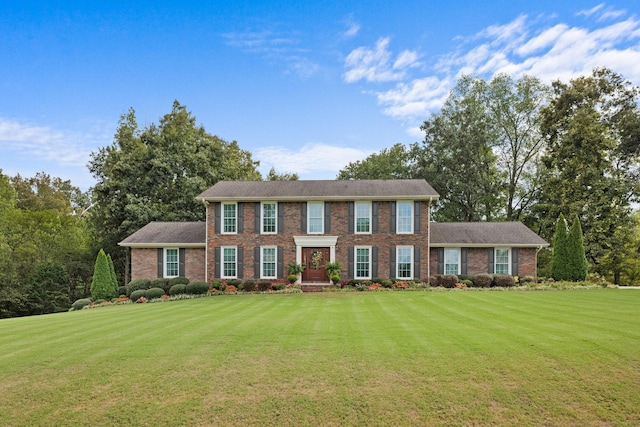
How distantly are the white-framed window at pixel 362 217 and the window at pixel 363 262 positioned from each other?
1046 millimetres

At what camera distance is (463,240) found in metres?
22.8

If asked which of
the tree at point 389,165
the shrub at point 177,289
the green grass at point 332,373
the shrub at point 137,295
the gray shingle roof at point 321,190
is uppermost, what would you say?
the tree at point 389,165

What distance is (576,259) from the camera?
21.6 metres

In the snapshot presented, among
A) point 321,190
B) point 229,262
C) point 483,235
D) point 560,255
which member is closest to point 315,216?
point 321,190

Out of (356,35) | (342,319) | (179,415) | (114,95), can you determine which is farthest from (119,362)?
(114,95)

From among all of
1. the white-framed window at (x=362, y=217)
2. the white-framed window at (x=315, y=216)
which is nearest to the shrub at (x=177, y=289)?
the white-framed window at (x=315, y=216)

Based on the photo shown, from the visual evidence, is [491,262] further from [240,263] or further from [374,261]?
[240,263]

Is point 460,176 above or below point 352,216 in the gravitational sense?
above

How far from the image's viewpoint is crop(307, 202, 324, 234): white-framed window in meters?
22.5

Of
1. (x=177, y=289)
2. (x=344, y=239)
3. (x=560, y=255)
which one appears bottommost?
(x=177, y=289)

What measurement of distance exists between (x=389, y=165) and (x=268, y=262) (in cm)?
1962

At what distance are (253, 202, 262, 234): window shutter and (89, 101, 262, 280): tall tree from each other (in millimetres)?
9934

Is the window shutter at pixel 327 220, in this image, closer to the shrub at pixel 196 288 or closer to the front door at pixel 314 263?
the front door at pixel 314 263

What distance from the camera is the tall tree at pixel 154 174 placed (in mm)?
30125
